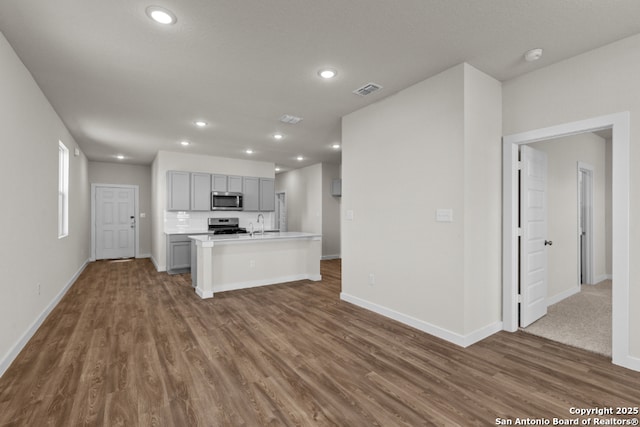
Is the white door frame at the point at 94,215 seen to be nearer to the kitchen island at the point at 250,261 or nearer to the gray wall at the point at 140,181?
the gray wall at the point at 140,181

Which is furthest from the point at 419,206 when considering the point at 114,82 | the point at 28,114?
the point at 28,114

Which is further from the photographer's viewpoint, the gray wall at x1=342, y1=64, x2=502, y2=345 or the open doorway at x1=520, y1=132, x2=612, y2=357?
the open doorway at x1=520, y1=132, x2=612, y2=357

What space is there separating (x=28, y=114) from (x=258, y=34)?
99.1 inches

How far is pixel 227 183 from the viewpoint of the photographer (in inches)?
289

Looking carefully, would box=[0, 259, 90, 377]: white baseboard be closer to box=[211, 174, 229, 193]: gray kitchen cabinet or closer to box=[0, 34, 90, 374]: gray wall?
box=[0, 34, 90, 374]: gray wall

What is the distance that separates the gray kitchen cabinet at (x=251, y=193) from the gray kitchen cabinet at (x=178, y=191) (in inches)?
51.5

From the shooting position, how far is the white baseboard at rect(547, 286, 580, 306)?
4117 mm

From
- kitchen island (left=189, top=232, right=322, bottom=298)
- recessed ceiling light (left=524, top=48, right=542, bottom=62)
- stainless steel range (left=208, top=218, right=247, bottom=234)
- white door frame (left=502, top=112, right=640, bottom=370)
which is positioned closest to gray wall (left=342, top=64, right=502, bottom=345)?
recessed ceiling light (left=524, top=48, right=542, bottom=62)

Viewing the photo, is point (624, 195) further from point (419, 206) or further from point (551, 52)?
point (419, 206)

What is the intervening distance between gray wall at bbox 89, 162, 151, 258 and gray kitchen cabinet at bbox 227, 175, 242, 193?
10.3ft

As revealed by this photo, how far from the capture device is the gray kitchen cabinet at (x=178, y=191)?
6609 mm

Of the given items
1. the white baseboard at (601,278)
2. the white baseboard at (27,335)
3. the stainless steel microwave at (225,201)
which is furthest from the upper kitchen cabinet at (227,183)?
the white baseboard at (601,278)

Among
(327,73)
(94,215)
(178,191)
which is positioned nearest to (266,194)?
(178,191)

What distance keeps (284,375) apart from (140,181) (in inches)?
327
